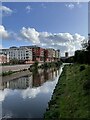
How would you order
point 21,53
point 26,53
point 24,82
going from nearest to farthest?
point 24,82, point 26,53, point 21,53

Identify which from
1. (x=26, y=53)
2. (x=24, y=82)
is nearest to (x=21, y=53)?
(x=26, y=53)

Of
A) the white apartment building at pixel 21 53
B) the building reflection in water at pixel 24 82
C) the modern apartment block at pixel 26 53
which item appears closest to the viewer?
the building reflection in water at pixel 24 82

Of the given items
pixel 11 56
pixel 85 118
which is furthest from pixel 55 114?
pixel 11 56

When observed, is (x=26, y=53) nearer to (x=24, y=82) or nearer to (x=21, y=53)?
(x=21, y=53)

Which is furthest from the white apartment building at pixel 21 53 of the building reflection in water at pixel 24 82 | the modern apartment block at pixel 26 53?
the building reflection in water at pixel 24 82

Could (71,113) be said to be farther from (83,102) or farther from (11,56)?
(11,56)

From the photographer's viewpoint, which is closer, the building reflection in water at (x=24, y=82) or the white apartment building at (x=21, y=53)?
the building reflection in water at (x=24, y=82)

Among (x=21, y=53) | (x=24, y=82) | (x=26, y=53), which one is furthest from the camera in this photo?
(x=21, y=53)

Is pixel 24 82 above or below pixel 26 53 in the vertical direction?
below

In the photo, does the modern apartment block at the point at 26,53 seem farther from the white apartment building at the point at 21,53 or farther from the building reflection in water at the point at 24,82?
the building reflection in water at the point at 24,82

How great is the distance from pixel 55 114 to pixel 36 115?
2490 millimetres

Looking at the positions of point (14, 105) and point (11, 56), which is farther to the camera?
point (11, 56)

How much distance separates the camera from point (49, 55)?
141 m

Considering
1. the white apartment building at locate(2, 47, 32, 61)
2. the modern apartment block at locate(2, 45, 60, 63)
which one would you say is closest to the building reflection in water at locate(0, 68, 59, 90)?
the modern apartment block at locate(2, 45, 60, 63)
